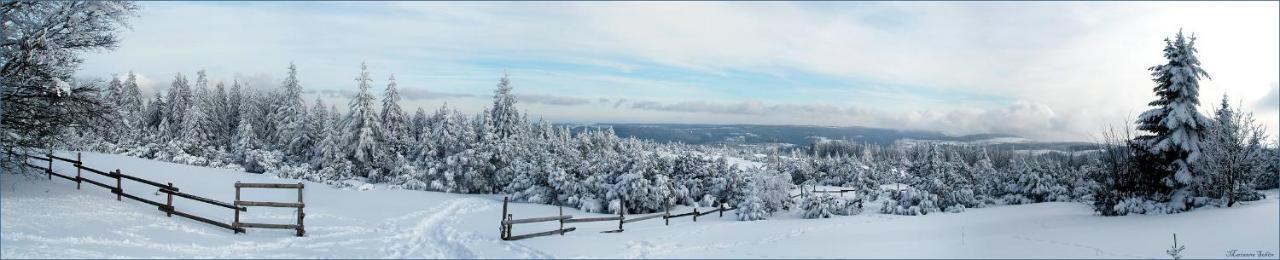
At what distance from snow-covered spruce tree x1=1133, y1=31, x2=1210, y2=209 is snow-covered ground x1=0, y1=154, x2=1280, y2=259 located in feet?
5.69

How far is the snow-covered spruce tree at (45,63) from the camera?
Result: 1697cm

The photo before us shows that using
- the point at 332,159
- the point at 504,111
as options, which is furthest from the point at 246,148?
the point at 504,111

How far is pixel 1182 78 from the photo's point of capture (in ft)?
78.4

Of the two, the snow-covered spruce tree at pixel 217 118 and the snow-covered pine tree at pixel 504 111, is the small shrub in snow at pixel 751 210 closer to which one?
the snow-covered pine tree at pixel 504 111

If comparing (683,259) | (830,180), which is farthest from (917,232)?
(830,180)

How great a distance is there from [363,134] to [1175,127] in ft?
158

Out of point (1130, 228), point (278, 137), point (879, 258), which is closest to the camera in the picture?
point (879, 258)

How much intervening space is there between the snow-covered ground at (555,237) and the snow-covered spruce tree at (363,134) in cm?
2147

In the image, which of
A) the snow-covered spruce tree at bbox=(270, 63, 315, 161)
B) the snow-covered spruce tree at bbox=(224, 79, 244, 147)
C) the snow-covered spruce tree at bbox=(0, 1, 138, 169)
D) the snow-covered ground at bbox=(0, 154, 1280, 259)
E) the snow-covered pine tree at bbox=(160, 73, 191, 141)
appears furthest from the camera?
the snow-covered spruce tree at bbox=(224, 79, 244, 147)

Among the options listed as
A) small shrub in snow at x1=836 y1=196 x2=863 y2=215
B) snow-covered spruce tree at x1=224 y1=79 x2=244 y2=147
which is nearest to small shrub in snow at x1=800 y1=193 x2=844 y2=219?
small shrub in snow at x1=836 y1=196 x2=863 y2=215

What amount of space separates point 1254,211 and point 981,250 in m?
15.1

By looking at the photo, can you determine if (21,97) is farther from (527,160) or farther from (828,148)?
(828,148)

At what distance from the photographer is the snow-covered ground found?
14.4 m

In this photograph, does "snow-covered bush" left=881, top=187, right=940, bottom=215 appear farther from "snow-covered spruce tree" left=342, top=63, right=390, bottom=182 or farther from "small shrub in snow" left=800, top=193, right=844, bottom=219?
"snow-covered spruce tree" left=342, top=63, right=390, bottom=182
